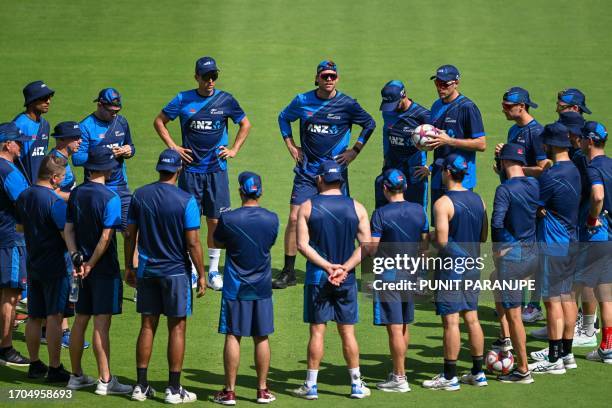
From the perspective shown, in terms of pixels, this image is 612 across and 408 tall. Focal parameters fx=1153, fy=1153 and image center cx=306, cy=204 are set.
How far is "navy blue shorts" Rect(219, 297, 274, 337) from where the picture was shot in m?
10.9

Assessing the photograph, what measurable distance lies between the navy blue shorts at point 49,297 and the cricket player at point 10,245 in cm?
61

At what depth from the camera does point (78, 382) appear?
11305mm

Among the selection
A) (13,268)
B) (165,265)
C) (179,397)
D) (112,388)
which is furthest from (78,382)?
(13,268)

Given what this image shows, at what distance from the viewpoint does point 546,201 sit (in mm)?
12289

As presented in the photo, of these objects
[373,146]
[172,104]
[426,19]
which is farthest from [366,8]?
[172,104]

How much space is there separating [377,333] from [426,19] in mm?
14020

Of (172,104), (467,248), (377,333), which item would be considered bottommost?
(377,333)

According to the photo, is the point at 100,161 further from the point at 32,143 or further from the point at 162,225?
the point at 32,143

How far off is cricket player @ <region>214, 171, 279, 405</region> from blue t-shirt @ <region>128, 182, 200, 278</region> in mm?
348

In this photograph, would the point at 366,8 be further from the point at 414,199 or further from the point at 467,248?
the point at 467,248

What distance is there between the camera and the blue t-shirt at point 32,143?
13758mm

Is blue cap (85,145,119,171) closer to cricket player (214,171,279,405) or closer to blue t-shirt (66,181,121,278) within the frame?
blue t-shirt (66,181,121,278)

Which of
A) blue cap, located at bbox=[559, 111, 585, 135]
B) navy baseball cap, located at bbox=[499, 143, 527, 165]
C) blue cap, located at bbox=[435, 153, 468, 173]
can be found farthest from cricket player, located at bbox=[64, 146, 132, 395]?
blue cap, located at bbox=[559, 111, 585, 135]

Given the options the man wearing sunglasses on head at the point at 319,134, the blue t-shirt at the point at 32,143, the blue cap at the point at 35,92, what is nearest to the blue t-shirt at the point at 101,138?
the blue t-shirt at the point at 32,143
